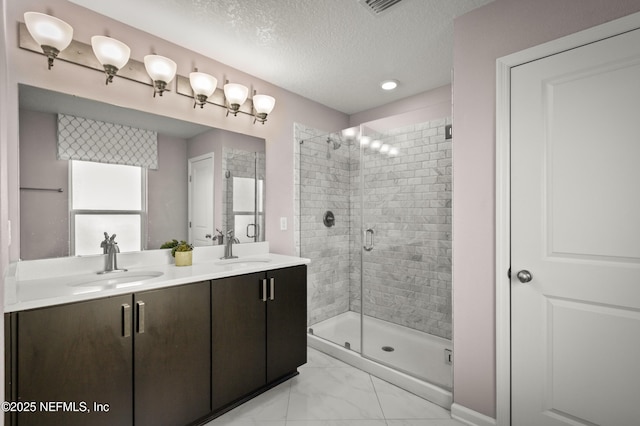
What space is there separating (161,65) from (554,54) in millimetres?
2309

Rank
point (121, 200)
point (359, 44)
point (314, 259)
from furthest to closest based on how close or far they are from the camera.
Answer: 1. point (314, 259)
2. point (359, 44)
3. point (121, 200)

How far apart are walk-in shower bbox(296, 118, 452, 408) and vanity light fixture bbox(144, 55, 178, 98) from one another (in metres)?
1.35

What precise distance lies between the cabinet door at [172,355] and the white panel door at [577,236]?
1.76 metres

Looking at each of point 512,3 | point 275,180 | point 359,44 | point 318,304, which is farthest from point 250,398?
point 512,3

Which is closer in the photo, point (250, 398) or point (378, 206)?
point (250, 398)

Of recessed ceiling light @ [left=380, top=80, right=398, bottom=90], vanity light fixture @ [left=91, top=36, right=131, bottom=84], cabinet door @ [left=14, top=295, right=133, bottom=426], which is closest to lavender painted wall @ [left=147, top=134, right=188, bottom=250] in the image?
vanity light fixture @ [left=91, top=36, right=131, bottom=84]

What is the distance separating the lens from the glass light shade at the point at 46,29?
5.18ft

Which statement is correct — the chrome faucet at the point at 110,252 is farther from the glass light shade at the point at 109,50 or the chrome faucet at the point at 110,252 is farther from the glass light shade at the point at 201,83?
the glass light shade at the point at 201,83

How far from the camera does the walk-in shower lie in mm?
2744

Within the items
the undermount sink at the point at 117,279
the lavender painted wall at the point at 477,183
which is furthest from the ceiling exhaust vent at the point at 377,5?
the undermount sink at the point at 117,279

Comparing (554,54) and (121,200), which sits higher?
(554,54)

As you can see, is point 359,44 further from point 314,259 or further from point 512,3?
point 314,259

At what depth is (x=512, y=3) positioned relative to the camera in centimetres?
165

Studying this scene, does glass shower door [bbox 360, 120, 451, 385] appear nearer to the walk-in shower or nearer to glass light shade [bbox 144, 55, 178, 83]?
the walk-in shower
